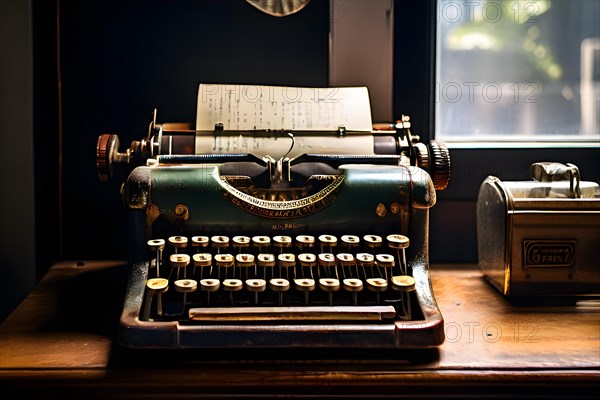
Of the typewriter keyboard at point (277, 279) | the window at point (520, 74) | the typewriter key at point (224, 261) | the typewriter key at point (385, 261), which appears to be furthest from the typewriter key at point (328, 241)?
the window at point (520, 74)

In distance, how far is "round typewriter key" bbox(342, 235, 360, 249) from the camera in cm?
177

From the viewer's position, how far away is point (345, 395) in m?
1.53

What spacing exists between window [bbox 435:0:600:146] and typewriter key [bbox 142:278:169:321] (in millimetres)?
1238

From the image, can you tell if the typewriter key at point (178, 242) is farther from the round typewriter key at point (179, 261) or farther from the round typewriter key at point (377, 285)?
the round typewriter key at point (377, 285)

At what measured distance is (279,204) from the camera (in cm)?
183

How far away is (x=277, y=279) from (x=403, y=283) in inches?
11.1

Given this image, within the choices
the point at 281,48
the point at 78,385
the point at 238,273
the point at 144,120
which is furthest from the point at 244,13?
the point at 78,385

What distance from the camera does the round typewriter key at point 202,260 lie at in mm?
1680

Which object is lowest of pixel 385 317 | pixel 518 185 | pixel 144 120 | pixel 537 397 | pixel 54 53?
pixel 537 397

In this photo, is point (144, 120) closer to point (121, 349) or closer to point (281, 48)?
point (281, 48)

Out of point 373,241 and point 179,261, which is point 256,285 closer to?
point 179,261

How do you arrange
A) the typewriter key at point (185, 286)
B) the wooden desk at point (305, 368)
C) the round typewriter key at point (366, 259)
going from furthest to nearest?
the round typewriter key at point (366, 259) < the typewriter key at point (185, 286) < the wooden desk at point (305, 368)

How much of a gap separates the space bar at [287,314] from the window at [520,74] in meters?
1.09

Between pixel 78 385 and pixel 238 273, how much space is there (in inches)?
20.3
